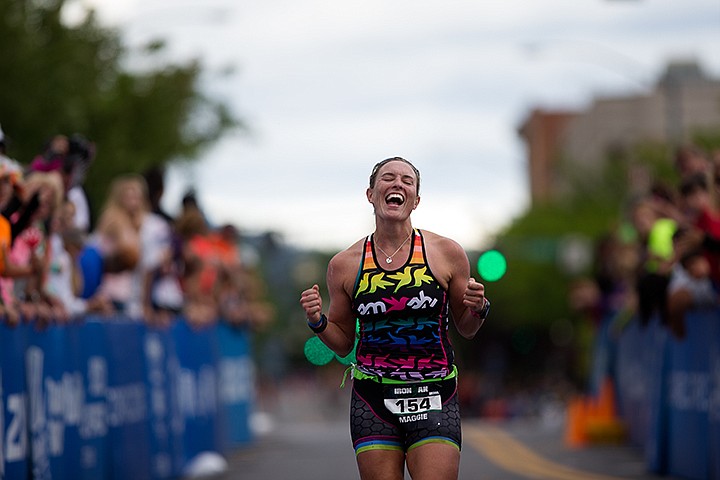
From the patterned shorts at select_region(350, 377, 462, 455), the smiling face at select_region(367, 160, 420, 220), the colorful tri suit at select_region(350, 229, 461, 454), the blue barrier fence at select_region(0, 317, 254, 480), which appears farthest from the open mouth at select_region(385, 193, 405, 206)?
the blue barrier fence at select_region(0, 317, 254, 480)

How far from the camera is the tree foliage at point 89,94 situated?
22.7 metres

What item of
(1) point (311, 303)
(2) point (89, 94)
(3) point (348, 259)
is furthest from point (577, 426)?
(1) point (311, 303)

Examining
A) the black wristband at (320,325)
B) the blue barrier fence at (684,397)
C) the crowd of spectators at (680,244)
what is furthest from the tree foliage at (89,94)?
the black wristband at (320,325)

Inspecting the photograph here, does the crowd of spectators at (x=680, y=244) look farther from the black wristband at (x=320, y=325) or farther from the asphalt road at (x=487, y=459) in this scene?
the black wristband at (x=320, y=325)

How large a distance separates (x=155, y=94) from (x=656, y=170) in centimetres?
3311

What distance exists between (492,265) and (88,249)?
714 centimetres

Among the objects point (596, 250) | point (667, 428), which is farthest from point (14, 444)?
point (596, 250)

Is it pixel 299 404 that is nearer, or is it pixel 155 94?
pixel 155 94

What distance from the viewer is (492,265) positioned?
6.95m

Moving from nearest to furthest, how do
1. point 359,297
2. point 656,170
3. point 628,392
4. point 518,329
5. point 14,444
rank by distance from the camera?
point 359,297
point 14,444
point 628,392
point 656,170
point 518,329

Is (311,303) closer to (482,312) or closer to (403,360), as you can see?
(403,360)

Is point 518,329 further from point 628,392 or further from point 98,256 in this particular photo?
point 98,256

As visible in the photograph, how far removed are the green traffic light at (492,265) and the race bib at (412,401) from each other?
656mm

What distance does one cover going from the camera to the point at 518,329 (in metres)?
82.5
